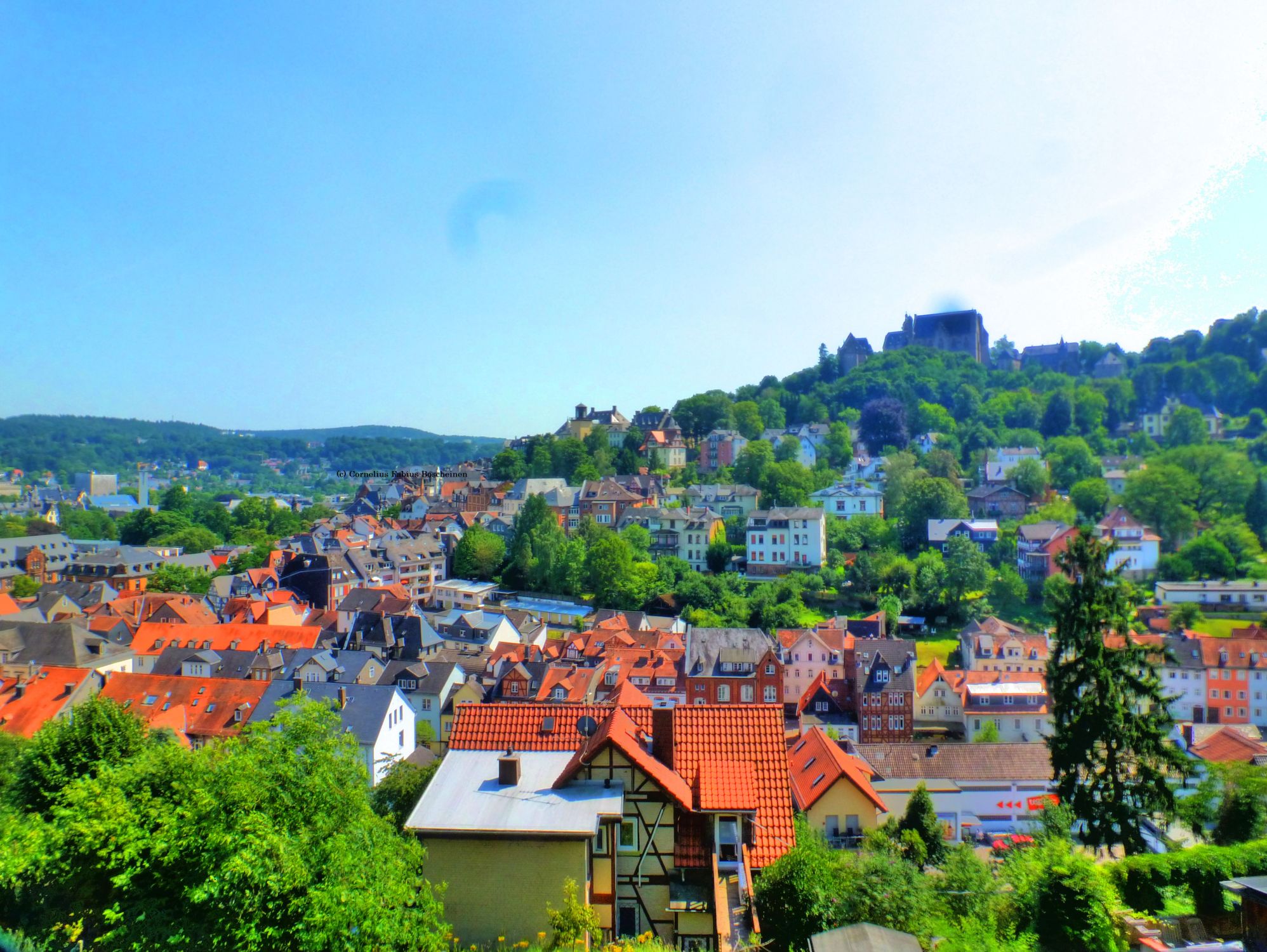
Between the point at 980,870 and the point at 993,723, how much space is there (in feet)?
68.5

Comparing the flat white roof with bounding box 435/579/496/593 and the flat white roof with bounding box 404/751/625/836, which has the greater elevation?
the flat white roof with bounding box 404/751/625/836

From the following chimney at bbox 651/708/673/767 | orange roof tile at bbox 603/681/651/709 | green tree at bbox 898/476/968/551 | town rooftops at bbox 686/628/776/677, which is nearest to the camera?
chimney at bbox 651/708/673/767

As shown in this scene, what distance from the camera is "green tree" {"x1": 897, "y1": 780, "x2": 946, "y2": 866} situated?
17031 millimetres

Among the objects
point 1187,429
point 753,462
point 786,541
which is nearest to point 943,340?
point 1187,429

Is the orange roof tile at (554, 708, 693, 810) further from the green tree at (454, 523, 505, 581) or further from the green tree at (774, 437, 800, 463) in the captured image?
the green tree at (774, 437, 800, 463)

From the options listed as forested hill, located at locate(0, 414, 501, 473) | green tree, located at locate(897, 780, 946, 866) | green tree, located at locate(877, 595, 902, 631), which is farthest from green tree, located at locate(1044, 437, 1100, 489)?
forested hill, located at locate(0, 414, 501, 473)

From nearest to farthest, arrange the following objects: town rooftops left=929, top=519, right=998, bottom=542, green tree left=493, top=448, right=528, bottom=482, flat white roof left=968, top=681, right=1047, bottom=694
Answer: flat white roof left=968, top=681, right=1047, bottom=694 → town rooftops left=929, top=519, right=998, bottom=542 → green tree left=493, top=448, right=528, bottom=482

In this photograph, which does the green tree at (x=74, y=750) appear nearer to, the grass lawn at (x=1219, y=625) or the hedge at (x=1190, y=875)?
the hedge at (x=1190, y=875)

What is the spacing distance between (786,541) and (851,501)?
854cm

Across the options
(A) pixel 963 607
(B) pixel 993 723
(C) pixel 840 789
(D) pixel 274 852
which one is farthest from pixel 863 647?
Answer: (D) pixel 274 852

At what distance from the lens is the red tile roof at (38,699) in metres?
23.4

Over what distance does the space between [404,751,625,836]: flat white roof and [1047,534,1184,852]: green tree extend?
783cm

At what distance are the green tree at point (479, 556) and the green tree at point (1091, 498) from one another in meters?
34.1

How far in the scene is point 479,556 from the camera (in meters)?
50.7
